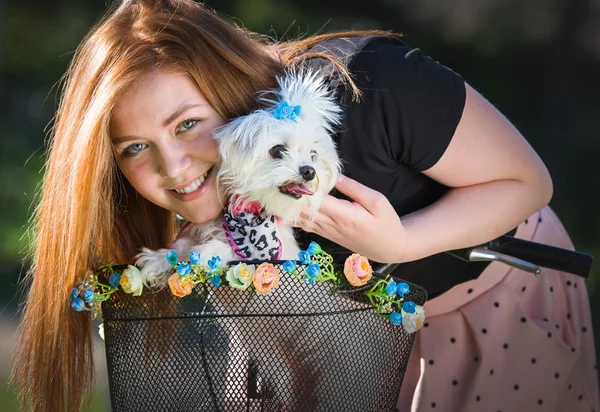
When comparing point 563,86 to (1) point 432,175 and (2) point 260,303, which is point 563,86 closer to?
(1) point 432,175

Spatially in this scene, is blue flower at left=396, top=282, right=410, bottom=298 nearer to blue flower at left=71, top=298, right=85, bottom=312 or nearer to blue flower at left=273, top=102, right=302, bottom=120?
blue flower at left=273, top=102, right=302, bottom=120

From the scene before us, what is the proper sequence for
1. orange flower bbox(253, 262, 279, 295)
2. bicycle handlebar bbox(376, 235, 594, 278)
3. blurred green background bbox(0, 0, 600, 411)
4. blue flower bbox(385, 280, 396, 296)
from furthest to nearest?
blurred green background bbox(0, 0, 600, 411), bicycle handlebar bbox(376, 235, 594, 278), blue flower bbox(385, 280, 396, 296), orange flower bbox(253, 262, 279, 295)

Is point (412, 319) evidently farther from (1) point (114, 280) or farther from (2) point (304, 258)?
(1) point (114, 280)

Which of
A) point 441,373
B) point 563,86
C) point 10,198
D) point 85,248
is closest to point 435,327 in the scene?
point 441,373

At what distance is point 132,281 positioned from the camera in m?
1.59

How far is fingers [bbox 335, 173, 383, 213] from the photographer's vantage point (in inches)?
71.1

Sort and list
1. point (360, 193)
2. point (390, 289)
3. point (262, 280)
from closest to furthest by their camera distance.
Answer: point (262, 280)
point (390, 289)
point (360, 193)

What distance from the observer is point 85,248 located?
177cm

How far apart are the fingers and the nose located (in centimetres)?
32

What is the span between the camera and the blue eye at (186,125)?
178 centimetres

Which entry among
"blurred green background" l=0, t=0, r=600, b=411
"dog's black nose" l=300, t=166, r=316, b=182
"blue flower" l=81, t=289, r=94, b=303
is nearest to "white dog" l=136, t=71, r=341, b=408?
"dog's black nose" l=300, t=166, r=316, b=182

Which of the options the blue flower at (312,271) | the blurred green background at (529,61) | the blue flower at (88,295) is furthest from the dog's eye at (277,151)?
the blurred green background at (529,61)

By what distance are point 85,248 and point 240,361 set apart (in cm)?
43

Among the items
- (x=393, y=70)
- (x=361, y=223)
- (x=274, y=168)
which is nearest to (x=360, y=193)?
(x=361, y=223)
